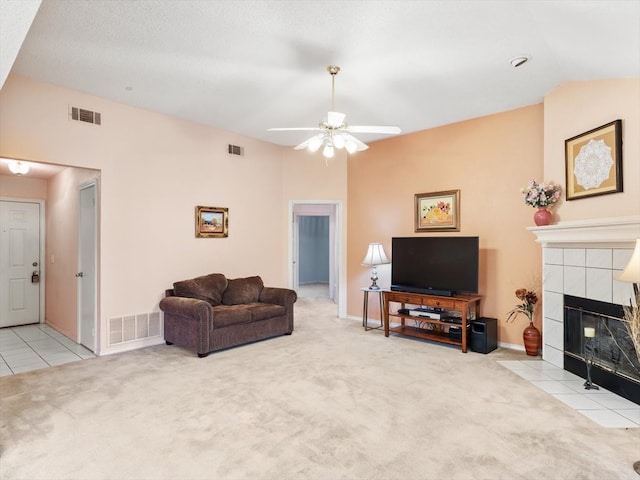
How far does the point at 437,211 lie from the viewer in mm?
5309

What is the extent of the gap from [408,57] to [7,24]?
9.18 feet

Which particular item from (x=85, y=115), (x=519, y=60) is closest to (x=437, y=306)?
(x=519, y=60)

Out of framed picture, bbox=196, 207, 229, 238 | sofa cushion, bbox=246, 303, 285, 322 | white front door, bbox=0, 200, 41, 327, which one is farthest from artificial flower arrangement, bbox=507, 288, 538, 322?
white front door, bbox=0, 200, 41, 327

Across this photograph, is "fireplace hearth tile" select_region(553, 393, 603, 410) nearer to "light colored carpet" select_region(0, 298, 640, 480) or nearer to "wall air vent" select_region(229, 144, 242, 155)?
"light colored carpet" select_region(0, 298, 640, 480)

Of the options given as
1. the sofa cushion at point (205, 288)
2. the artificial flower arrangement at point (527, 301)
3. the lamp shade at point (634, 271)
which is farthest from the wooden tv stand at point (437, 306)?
the sofa cushion at point (205, 288)

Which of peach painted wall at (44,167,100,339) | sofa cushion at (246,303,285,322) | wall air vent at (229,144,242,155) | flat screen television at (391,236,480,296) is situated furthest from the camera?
wall air vent at (229,144,242,155)

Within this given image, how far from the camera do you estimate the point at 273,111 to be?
4.69 m

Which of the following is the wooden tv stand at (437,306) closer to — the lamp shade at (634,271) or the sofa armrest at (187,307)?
the lamp shade at (634,271)

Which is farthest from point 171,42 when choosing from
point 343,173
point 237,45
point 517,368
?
point 517,368

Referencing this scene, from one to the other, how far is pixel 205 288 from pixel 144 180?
1.57 metres

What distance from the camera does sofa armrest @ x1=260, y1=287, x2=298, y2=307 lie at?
5172 mm

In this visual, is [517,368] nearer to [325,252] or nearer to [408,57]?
[408,57]

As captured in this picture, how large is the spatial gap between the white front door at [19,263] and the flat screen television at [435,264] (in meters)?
5.70

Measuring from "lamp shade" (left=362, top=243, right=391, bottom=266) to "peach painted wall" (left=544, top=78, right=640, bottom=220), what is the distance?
2358mm
